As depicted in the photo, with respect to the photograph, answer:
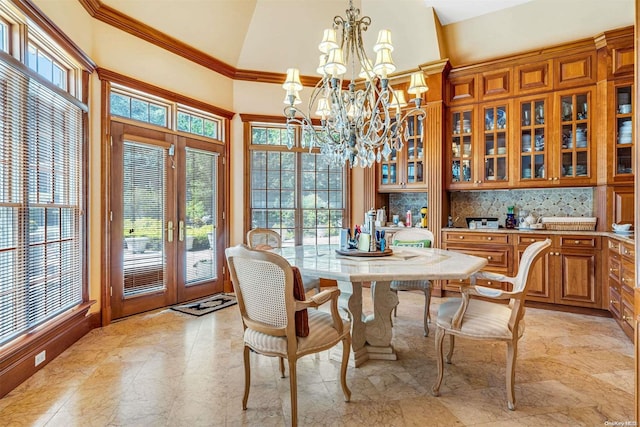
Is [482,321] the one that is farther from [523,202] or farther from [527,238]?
[523,202]

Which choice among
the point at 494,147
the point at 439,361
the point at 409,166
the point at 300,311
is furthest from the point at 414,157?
the point at 300,311

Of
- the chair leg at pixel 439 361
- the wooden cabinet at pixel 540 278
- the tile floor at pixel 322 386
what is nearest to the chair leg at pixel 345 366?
the tile floor at pixel 322 386

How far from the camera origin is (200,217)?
4480mm

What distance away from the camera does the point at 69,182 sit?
9.98ft

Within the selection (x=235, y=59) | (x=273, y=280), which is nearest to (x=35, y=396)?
(x=273, y=280)

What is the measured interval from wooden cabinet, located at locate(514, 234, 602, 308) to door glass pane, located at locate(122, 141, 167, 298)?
425 centimetres

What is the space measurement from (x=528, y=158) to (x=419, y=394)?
337cm

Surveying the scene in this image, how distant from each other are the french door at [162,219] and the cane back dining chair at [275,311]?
233cm

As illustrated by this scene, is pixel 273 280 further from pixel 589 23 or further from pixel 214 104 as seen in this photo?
pixel 589 23

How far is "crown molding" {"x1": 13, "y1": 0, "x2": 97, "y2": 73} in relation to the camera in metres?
2.38

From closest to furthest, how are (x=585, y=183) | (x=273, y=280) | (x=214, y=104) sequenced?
(x=273, y=280) → (x=585, y=183) → (x=214, y=104)

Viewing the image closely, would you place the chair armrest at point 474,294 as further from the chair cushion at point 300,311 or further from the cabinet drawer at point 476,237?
the cabinet drawer at point 476,237

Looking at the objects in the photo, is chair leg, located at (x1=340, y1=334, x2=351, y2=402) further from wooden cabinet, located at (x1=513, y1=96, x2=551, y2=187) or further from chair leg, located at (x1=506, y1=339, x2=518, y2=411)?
wooden cabinet, located at (x1=513, y1=96, x2=551, y2=187)

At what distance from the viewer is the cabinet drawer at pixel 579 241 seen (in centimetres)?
371
